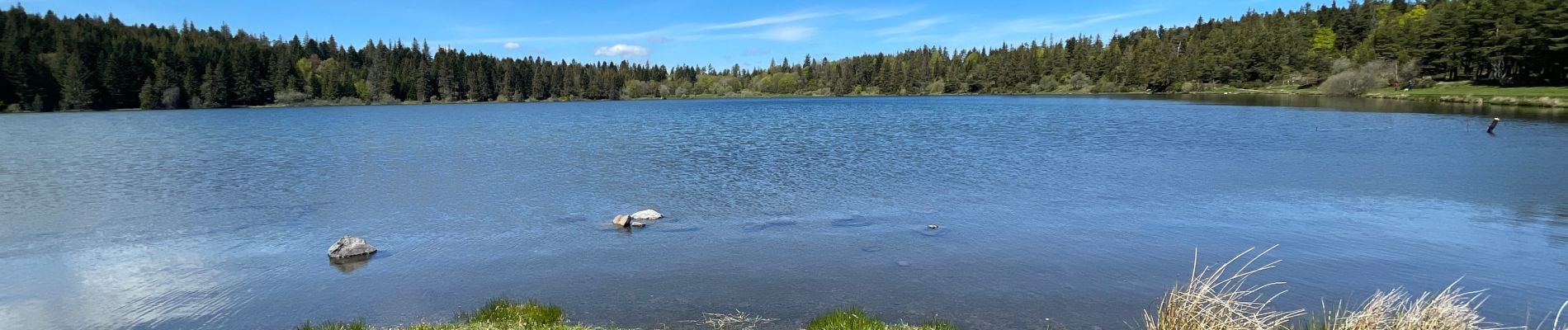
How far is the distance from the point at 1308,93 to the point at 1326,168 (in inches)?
4215

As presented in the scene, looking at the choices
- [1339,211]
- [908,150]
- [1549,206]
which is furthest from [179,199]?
[1549,206]

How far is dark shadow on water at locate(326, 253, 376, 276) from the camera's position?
14875 mm

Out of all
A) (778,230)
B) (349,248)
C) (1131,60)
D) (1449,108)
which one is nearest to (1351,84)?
(1449,108)

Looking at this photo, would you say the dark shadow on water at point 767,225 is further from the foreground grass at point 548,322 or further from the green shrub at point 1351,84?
the green shrub at point 1351,84

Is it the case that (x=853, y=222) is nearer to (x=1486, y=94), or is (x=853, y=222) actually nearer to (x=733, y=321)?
(x=733, y=321)

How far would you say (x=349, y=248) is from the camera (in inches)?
623

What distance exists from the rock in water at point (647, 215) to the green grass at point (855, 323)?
9.82 meters

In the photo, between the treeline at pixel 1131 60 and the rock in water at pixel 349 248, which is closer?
the rock in water at pixel 349 248

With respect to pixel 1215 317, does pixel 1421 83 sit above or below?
above

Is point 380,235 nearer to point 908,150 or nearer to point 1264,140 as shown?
point 908,150

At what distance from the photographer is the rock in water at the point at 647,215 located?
19719 mm

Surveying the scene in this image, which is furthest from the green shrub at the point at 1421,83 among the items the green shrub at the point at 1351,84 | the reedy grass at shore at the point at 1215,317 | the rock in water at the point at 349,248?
the rock in water at the point at 349,248

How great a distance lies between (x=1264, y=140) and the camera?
4147 centimetres

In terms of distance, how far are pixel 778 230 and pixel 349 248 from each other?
9.02 m
